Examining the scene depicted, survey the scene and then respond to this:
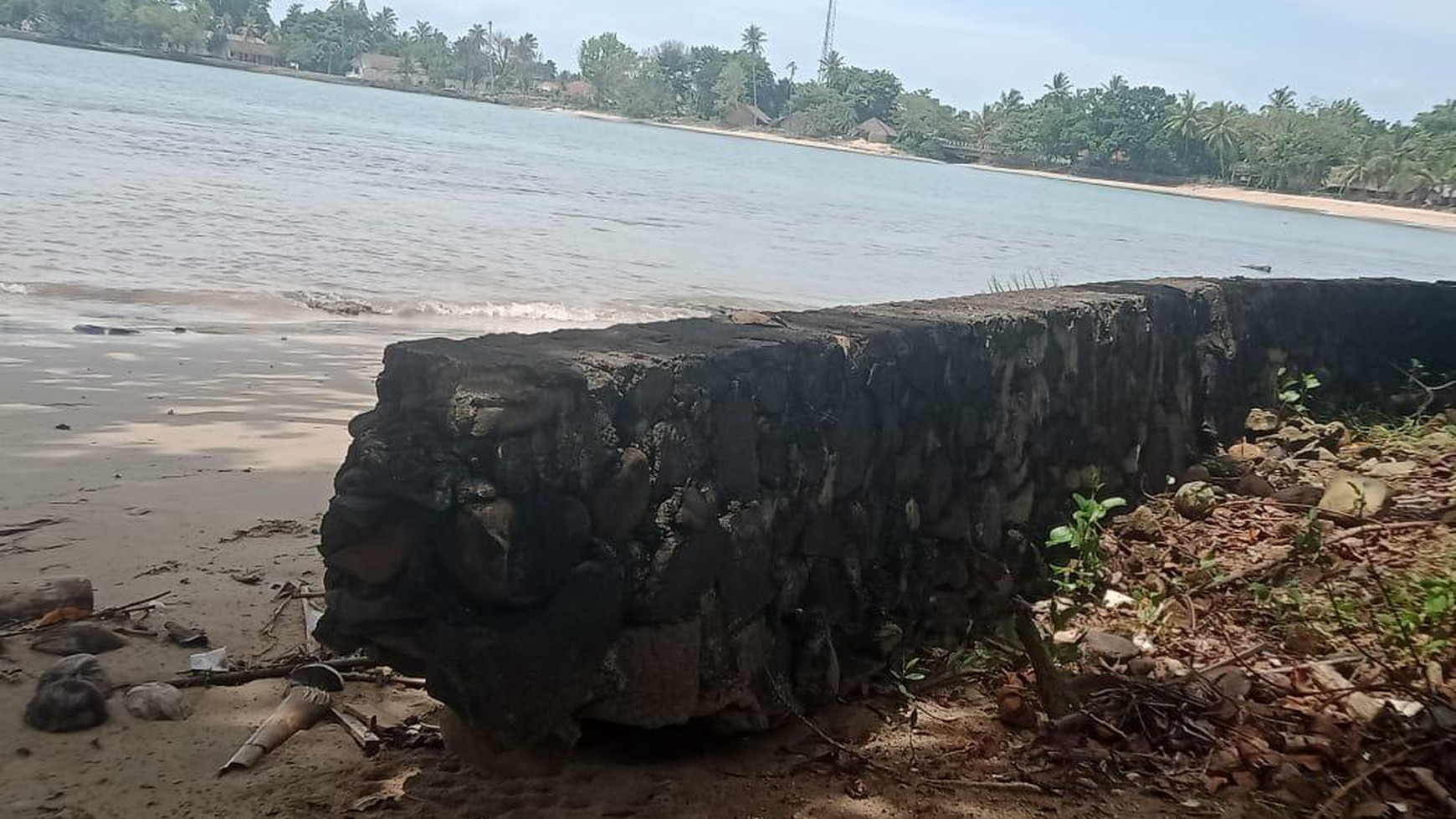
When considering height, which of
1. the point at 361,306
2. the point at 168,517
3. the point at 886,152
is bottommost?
the point at 361,306

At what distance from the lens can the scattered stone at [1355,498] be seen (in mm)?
4781

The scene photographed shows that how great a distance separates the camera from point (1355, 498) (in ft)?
15.9

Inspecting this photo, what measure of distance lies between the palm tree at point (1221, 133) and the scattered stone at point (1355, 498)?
7611 cm

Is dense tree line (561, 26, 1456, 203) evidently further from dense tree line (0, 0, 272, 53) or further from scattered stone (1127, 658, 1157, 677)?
scattered stone (1127, 658, 1157, 677)

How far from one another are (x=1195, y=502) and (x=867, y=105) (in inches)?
4192

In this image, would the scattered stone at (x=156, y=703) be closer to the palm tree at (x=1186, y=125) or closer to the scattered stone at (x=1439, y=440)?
the scattered stone at (x=1439, y=440)

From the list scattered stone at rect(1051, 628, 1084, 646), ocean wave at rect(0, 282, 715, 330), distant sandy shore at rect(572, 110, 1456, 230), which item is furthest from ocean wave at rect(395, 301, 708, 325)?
distant sandy shore at rect(572, 110, 1456, 230)

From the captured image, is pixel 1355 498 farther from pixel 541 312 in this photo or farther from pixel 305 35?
pixel 305 35

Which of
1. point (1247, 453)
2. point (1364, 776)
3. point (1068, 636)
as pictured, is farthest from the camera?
point (1247, 453)

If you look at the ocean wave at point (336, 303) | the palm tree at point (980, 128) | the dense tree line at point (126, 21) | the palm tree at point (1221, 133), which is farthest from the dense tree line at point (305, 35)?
the ocean wave at point (336, 303)

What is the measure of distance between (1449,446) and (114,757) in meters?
5.75

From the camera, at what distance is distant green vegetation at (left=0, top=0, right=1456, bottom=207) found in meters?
68.3

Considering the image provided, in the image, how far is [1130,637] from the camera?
4031 millimetres

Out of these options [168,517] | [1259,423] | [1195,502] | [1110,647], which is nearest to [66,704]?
[168,517]
